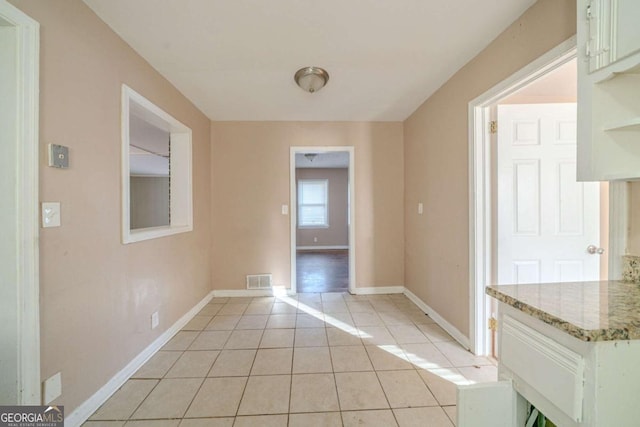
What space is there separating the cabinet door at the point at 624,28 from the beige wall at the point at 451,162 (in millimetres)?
437

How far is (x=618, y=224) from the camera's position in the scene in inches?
46.5

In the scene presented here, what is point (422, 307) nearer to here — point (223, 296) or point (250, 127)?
point (223, 296)

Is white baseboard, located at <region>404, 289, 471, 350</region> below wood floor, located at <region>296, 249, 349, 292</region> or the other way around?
the other way around

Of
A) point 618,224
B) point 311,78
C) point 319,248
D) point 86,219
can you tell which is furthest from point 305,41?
point 319,248

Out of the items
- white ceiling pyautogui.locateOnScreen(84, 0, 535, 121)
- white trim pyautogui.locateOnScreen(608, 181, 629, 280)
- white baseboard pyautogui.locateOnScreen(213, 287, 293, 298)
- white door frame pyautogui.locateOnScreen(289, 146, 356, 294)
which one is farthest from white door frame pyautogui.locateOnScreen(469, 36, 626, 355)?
white baseboard pyautogui.locateOnScreen(213, 287, 293, 298)

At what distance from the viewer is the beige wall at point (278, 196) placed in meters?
3.57

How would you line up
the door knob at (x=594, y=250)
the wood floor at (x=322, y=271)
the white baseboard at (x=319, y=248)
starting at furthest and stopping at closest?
the white baseboard at (x=319, y=248) < the wood floor at (x=322, y=271) < the door knob at (x=594, y=250)

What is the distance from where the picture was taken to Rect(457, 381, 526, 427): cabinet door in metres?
0.91

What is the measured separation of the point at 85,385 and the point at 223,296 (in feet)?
6.64

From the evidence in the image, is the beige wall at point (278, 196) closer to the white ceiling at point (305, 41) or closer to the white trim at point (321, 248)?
the white ceiling at point (305, 41)

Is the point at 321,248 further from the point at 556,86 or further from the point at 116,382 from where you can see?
the point at 556,86

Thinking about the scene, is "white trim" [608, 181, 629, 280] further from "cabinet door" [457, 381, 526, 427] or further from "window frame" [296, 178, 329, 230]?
"window frame" [296, 178, 329, 230]

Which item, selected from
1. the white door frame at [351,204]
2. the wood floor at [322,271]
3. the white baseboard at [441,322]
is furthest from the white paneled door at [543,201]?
the wood floor at [322,271]

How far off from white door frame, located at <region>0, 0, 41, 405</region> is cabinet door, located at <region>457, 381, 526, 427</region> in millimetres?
1786
